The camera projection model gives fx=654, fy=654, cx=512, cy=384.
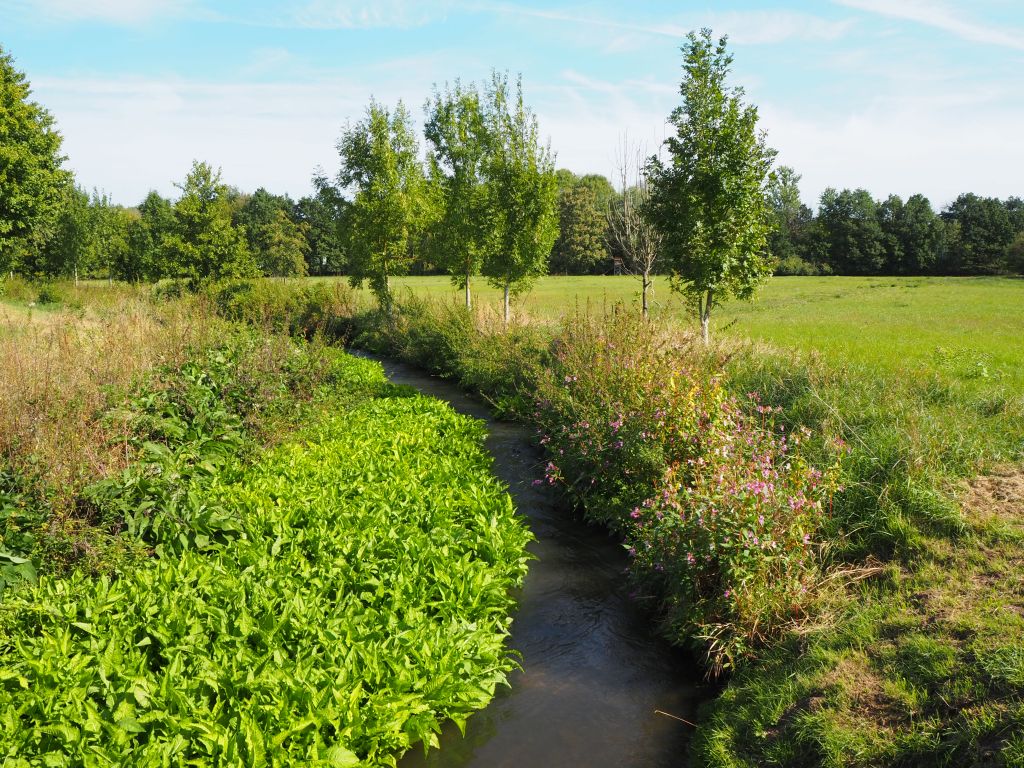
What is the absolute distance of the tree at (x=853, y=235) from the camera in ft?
195

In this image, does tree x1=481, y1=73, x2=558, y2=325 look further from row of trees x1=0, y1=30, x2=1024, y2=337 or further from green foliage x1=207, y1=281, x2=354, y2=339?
green foliage x1=207, y1=281, x2=354, y2=339

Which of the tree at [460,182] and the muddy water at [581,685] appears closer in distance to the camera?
the muddy water at [581,685]

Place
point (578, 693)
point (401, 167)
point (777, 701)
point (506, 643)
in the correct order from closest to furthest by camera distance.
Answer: point (777, 701) → point (578, 693) → point (506, 643) → point (401, 167)

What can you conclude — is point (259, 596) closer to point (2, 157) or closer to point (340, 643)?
point (340, 643)

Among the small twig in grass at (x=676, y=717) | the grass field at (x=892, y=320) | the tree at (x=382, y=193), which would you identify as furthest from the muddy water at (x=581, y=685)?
the tree at (x=382, y=193)

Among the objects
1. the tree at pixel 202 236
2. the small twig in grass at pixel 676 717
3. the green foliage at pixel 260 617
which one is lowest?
the small twig in grass at pixel 676 717

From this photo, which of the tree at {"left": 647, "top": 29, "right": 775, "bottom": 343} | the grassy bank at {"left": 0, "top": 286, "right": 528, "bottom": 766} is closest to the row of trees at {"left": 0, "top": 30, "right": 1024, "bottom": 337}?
the tree at {"left": 647, "top": 29, "right": 775, "bottom": 343}

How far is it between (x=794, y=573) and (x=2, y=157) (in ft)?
97.1

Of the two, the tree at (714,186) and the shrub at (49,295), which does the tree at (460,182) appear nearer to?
the tree at (714,186)

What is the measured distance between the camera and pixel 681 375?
8.35 meters

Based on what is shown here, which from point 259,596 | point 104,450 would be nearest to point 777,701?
point 259,596

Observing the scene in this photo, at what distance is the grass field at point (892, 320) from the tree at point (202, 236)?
763 cm

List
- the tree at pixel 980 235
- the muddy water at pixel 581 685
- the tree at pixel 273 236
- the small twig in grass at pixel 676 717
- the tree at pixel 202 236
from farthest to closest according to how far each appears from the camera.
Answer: the tree at pixel 980 235 < the tree at pixel 273 236 < the tree at pixel 202 236 < the small twig in grass at pixel 676 717 < the muddy water at pixel 581 685

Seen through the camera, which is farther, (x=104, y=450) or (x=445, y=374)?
(x=445, y=374)
